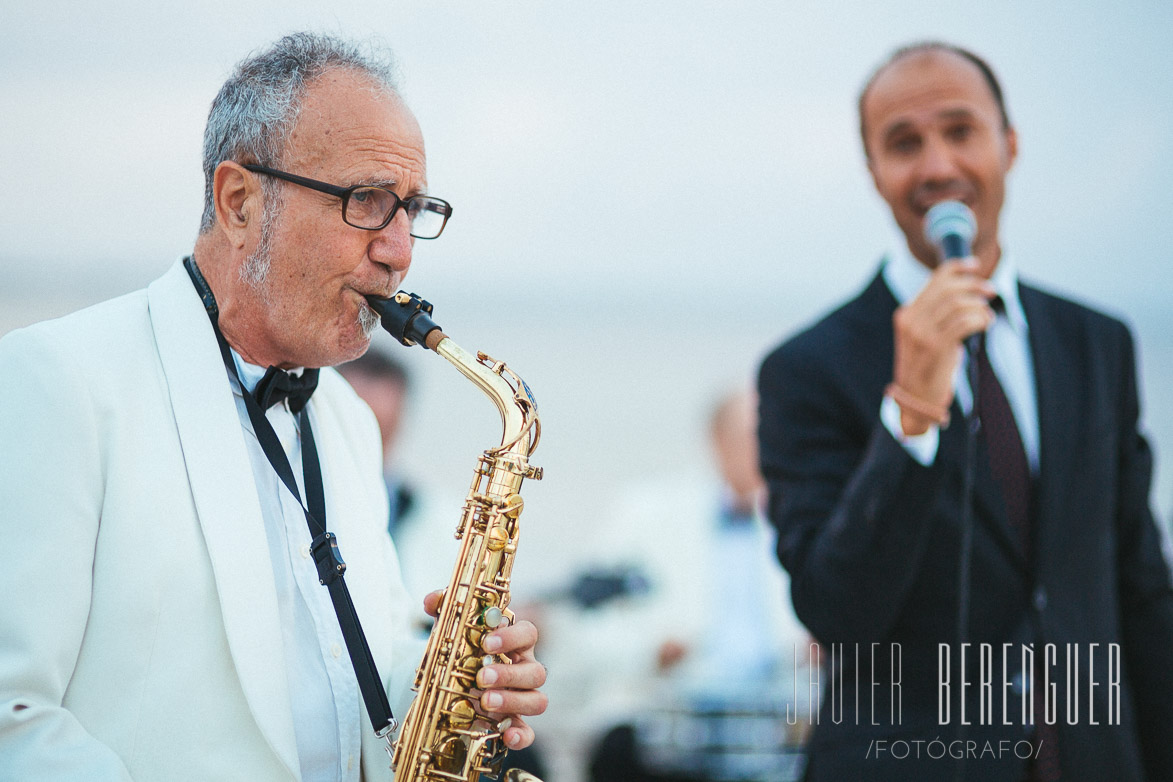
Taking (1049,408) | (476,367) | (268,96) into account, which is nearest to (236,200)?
(268,96)

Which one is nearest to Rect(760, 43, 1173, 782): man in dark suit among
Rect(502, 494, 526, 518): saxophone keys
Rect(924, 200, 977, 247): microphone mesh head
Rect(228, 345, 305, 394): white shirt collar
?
Rect(924, 200, 977, 247): microphone mesh head

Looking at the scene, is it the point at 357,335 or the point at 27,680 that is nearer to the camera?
the point at 27,680

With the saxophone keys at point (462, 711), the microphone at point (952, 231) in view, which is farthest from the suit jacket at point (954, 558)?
the saxophone keys at point (462, 711)

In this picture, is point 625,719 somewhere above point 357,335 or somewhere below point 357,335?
below

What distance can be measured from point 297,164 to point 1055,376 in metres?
1.90

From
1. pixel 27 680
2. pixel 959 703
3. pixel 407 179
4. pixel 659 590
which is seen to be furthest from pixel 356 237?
pixel 659 590

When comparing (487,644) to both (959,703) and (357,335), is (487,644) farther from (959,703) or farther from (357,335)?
(959,703)

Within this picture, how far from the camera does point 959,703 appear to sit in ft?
7.32

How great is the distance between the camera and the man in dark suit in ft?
7.22

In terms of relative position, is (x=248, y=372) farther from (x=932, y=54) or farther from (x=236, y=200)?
(x=932, y=54)

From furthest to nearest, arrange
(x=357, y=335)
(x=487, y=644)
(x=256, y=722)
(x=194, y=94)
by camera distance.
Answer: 1. (x=194, y=94)
2. (x=357, y=335)
3. (x=487, y=644)
4. (x=256, y=722)

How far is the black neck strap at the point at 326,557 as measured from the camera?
6.13 ft

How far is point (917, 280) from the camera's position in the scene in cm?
263

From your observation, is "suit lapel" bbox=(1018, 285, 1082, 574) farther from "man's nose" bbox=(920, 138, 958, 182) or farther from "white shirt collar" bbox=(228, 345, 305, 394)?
"white shirt collar" bbox=(228, 345, 305, 394)
